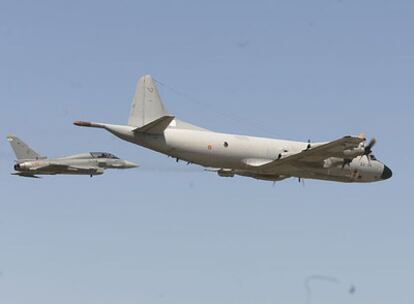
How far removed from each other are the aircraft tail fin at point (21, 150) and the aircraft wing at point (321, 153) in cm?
3590

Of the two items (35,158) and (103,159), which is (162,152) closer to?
(103,159)

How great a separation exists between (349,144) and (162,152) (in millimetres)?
13529

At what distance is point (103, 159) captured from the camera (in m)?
82.9

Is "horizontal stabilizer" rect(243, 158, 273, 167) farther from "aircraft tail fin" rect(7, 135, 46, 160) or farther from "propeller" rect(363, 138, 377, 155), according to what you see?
"aircraft tail fin" rect(7, 135, 46, 160)

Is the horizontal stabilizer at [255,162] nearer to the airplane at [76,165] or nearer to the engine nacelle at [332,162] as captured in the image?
the engine nacelle at [332,162]

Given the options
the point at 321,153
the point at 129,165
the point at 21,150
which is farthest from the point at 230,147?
the point at 21,150

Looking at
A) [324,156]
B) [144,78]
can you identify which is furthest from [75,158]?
[324,156]

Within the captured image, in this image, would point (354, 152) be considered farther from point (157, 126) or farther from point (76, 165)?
point (76, 165)

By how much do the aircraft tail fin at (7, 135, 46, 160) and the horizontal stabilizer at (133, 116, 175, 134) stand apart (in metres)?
32.6

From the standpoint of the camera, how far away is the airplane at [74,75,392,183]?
57594mm

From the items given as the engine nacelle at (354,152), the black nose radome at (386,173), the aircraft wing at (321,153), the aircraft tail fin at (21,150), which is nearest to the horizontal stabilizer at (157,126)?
the aircraft wing at (321,153)

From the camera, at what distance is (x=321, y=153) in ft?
194

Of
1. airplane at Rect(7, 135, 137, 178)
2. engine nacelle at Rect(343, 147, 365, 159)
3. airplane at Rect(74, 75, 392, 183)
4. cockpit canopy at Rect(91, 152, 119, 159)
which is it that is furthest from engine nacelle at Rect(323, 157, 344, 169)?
cockpit canopy at Rect(91, 152, 119, 159)

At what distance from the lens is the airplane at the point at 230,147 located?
57594mm
